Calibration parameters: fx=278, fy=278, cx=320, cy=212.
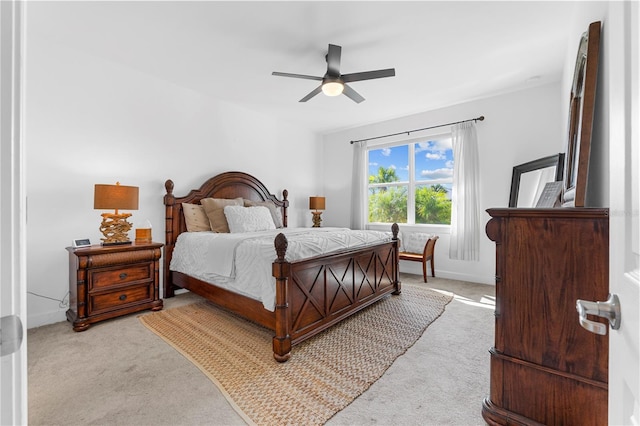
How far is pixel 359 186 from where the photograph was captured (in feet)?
17.7

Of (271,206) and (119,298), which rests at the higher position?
(271,206)

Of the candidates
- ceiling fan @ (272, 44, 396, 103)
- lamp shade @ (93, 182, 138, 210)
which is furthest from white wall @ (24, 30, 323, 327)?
ceiling fan @ (272, 44, 396, 103)

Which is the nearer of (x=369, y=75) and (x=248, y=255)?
(x=248, y=255)

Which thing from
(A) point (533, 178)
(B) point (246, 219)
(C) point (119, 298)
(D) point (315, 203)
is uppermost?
(A) point (533, 178)

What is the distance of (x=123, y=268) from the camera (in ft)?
9.16

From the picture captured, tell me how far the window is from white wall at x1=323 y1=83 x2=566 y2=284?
26cm

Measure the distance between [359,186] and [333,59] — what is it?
2.99m

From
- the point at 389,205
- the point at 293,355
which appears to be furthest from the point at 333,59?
the point at 389,205

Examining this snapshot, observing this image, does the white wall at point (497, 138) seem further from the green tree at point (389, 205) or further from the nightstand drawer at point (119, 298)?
the nightstand drawer at point (119, 298)

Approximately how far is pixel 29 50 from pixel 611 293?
13.8ft

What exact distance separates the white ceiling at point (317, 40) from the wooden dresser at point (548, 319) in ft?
6.41

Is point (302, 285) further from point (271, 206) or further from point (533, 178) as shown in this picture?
point (533, 178)

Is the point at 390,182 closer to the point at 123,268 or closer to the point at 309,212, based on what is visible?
the point at 309,212

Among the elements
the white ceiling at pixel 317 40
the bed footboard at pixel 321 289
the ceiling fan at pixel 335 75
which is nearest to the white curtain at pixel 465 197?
the white ceiling at pixel 317 40
